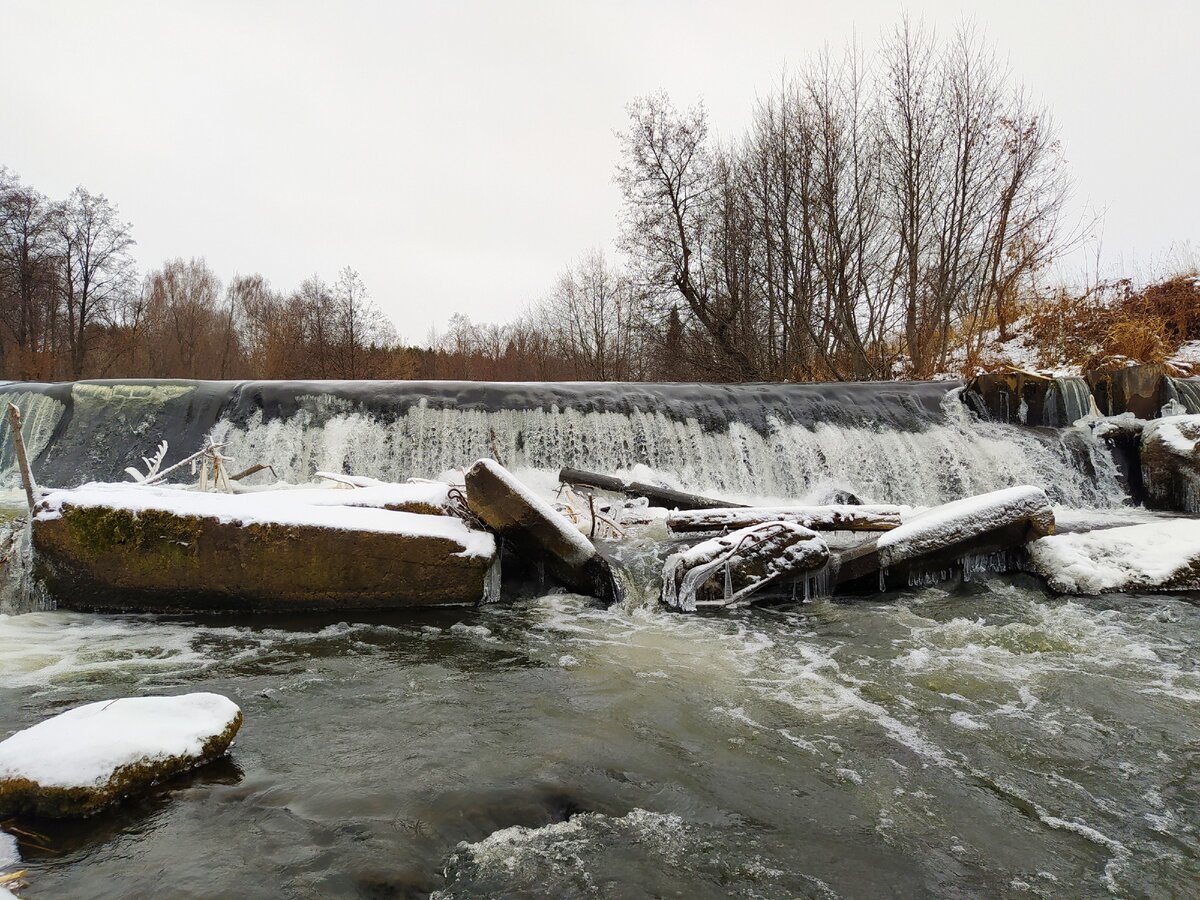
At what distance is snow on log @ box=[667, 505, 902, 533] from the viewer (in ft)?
20.8

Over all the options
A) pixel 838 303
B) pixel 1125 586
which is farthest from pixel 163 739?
pixel 838 303

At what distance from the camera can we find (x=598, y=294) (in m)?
Answer: 34.0

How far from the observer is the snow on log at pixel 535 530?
4.93 metres

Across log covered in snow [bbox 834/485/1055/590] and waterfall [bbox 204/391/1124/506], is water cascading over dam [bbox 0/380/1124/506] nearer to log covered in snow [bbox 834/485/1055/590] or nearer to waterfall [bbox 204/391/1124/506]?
waterfall [bbox 204/391/1124/506]

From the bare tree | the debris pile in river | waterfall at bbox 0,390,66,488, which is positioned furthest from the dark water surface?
the bare tree

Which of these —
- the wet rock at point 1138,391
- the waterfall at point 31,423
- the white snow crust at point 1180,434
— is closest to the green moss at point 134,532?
the waterfall at point 31,423

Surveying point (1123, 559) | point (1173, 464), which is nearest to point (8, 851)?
→ point (1123, 559)

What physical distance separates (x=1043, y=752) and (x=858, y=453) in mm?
7842

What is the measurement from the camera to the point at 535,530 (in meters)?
5.09

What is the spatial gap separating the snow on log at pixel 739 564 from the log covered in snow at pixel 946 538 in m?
0.36

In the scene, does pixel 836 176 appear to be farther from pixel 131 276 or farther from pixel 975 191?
pixel 131 276

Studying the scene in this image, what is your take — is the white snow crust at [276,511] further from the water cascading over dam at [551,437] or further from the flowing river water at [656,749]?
the water cascading over dam at [551,437]

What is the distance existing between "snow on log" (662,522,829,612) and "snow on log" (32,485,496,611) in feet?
5.94

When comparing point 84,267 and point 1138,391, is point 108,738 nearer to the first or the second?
point 1138,391
